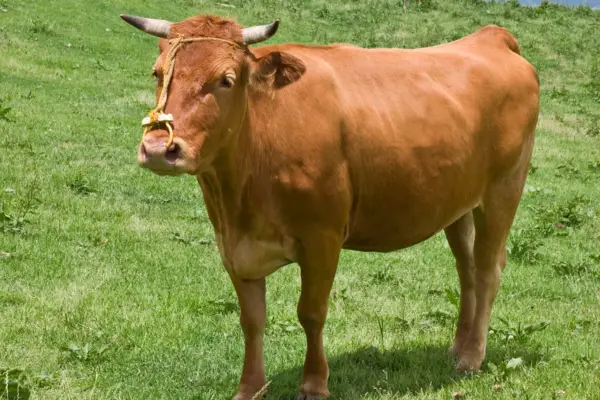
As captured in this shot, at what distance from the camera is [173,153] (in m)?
4.39

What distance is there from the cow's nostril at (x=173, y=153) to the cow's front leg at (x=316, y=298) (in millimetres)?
1110

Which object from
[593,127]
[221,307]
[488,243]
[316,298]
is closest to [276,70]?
[316,298]

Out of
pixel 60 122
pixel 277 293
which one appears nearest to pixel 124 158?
pixel 60 122

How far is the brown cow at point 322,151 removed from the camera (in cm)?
468

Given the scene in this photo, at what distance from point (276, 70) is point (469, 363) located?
2605mm

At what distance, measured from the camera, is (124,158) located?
518 inches

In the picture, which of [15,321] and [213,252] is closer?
[15,321]

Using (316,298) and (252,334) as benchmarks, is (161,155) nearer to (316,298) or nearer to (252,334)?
(316,298)

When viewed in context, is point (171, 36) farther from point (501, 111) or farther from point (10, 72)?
point (10, 72)

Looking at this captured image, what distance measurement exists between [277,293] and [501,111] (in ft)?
9.36

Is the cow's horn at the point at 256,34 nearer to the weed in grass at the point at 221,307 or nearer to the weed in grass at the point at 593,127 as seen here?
the weed in grass at the point at 221,307

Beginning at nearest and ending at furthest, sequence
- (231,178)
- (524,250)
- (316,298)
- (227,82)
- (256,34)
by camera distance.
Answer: (227,82), (256,34), (231,178), (316,298), (524,250)

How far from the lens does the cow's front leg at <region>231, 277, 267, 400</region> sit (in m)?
5.55

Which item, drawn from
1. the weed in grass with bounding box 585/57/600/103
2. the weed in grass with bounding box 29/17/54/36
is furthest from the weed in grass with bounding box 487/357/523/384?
the weed in grass with bounding box 585/57/600/103
